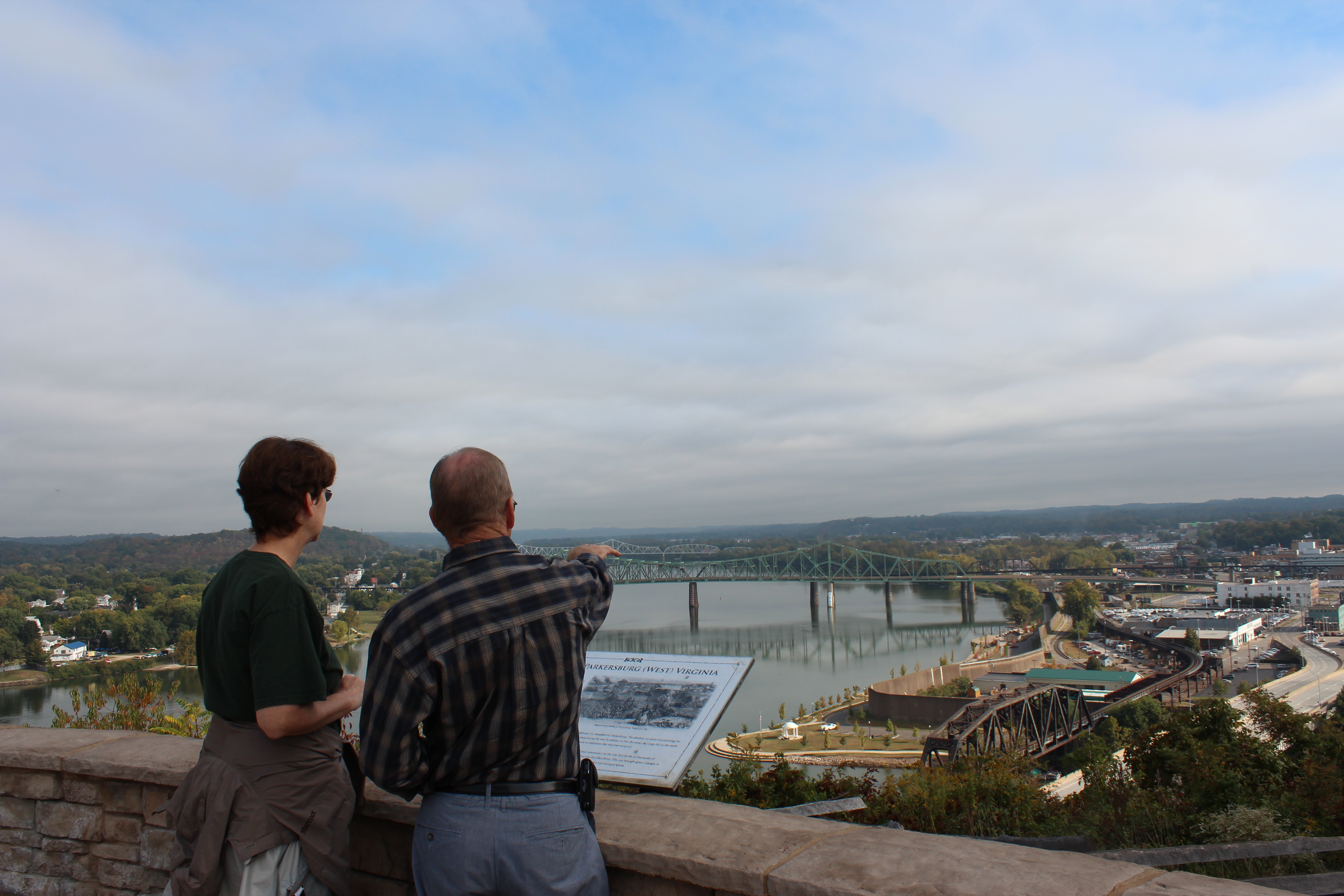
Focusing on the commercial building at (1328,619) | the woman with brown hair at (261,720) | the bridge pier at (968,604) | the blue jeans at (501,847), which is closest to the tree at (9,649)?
the woman with brown hair at (261,720)

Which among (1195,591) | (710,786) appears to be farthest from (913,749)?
(1195,591)

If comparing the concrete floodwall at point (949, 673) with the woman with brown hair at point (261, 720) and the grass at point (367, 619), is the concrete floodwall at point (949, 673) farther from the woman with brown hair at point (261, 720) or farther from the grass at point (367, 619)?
the woman with brown hair at point (261, 720)

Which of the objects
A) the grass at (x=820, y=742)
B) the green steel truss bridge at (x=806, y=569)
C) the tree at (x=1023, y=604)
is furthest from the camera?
the green steel truss bridge at (x=806, y=569)

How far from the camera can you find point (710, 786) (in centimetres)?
317

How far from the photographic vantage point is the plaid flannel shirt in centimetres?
134

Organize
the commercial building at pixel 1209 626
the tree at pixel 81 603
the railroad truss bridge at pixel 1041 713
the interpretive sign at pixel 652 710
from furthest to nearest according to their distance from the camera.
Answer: the commercial building at pixel 1209 626, the tree at pixel 81 603, the railroad truss bridge at pixel 1041 713, the interpretive sign at pixel 652 710

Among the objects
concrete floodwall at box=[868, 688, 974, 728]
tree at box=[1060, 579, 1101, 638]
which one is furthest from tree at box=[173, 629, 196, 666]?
tree at box=[1060, 579, 1101, 638]

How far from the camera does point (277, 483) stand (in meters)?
1.57

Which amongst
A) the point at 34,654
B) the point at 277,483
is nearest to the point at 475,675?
the point at 277,483

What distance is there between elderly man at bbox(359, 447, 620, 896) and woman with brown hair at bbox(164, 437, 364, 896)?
196 millimetres

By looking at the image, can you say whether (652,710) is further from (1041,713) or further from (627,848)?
(1041,713)

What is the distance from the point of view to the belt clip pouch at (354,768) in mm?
1743

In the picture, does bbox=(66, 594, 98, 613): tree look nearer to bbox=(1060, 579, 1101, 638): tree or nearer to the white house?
the white house

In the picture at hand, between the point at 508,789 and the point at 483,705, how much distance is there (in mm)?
153
